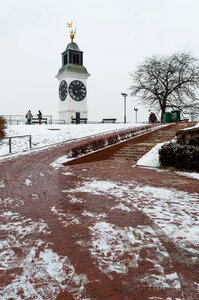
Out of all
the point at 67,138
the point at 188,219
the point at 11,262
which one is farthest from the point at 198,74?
the point at 11,262

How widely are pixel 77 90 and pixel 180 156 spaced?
39.0 meters

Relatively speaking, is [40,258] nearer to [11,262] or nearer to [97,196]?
[11,262]

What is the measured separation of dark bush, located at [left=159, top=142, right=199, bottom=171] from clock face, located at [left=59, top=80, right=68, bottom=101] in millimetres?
38158

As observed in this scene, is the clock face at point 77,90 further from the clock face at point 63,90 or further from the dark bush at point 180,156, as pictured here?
the dark bush at point 180,156

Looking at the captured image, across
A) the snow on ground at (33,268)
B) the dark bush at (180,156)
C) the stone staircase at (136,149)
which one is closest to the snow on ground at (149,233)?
the snow on ground at (33,268)

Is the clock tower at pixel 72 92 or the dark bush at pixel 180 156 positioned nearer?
the dark bush at pixel 180 156

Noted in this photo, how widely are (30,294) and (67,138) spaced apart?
61.7 feet

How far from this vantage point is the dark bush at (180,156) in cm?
934

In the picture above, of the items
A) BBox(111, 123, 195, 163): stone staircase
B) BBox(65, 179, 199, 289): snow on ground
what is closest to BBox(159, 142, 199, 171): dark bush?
BBox(111, 123, 195, 163): stone staircase

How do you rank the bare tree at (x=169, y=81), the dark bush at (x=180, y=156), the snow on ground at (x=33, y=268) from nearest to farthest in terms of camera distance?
the snow on ground at (x=33, y=268)
the dark bush at (x=180, y=156)
the bare tree at (x=169, y=81)

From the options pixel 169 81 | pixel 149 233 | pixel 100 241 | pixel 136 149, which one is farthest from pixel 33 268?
pixel 169 81

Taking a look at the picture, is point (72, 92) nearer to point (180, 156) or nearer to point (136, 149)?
point (136, 149)

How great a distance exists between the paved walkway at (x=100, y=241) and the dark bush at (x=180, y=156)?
2.14 metres

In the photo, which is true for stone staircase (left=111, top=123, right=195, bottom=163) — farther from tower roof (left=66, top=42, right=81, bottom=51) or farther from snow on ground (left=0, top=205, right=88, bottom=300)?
tower roof (left=66, top=42, right=81, bottom=51)
